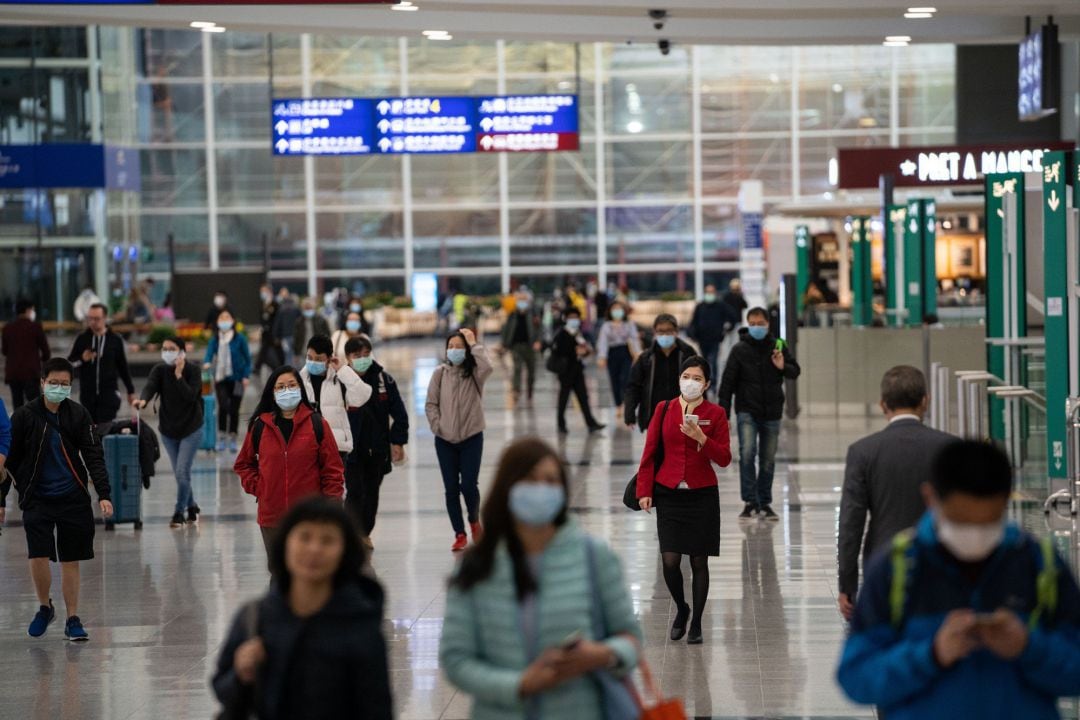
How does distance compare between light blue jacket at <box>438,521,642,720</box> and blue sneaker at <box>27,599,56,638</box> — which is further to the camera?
blue sneaker at <box>27,599,56,638</box>

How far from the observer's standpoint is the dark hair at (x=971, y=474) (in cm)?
358

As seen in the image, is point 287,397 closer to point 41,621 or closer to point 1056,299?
point 41,621

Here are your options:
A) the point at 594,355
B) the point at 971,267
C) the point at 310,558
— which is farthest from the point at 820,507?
the point at 971,267

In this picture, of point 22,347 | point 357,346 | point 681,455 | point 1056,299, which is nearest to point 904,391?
point 681,455

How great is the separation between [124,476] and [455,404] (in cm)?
318

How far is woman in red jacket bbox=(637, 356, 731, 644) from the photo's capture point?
8844mm

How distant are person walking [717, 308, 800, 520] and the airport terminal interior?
175 millimetres

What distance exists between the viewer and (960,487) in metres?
3.58

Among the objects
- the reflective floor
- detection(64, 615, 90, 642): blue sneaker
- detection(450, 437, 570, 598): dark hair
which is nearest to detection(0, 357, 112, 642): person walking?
detection(64, 615, 90, 642): blue sneaker

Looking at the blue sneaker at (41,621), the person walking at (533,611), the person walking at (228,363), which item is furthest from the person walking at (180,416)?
the person walking at (533,611)

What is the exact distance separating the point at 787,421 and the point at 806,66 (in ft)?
94.3

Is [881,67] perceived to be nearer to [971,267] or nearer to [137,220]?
[971,267]

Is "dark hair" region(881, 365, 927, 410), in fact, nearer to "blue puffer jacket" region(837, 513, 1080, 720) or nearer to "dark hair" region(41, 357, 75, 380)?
"blue puffer jacket" region(837, 513, 1080, 720)

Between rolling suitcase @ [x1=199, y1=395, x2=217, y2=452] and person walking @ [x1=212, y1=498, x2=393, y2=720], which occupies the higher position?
person walking @ [x1=212, y1=498, x2=393, y2=720]
